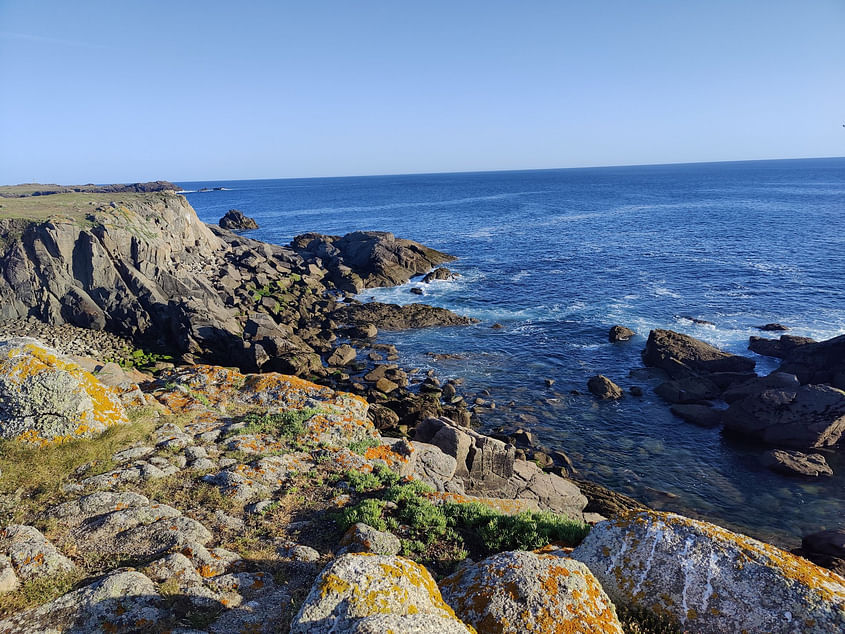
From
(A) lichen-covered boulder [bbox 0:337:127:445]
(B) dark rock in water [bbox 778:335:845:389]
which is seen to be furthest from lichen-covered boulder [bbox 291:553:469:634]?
(B) dark rock in water [bbox 778:335:845:389]

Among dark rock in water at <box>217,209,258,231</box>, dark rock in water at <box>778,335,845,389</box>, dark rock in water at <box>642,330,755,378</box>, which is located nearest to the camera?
dark rock in water at <box>778,335,845,389</box>

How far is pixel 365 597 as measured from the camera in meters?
5.03

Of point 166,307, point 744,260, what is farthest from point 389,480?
point 744,260

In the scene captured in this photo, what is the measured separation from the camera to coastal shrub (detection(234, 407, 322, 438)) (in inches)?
501

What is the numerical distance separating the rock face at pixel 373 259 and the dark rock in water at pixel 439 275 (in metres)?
2.86

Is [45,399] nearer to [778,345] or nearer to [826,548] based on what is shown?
[826,548]

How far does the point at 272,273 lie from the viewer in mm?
54000

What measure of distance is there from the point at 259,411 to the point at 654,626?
1154 centimetres

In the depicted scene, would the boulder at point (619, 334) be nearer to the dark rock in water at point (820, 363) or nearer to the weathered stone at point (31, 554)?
the dark rock in water at point (820, 363)

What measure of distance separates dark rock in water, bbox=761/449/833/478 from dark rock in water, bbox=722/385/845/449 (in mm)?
1033

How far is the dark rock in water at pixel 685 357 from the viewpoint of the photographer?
30.5m

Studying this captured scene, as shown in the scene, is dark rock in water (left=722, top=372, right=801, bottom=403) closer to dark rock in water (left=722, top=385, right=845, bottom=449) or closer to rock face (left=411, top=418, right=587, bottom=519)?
dark rock in water (left=722, top=385, right=845, bottom=449)

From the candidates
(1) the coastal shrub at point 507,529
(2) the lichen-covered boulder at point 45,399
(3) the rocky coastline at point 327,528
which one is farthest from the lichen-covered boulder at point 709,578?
(2) the lichen-covered boulder at point 45,399

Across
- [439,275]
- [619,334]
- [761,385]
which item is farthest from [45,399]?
[439,275]
